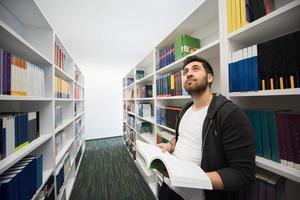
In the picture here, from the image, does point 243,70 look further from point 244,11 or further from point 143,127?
point 143,127

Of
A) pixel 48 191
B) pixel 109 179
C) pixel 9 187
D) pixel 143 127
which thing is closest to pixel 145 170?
pixel 109 179

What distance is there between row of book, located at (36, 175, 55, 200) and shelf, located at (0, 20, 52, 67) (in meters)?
1.15

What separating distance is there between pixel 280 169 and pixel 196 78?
0.70m

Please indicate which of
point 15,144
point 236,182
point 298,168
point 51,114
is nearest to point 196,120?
point 236,182

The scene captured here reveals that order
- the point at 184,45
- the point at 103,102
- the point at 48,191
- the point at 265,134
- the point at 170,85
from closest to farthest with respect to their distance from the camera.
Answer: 1. the point at 265,134
2. the point at 48,191
3. the point at 184,45
4. the point at 170,85
5. the point at 103,102

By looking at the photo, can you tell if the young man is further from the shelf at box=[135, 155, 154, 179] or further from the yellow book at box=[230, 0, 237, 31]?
the shelf at box=[135, 155, 154, 179]

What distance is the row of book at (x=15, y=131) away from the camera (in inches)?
30.9

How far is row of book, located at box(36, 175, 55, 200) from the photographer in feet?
3.83

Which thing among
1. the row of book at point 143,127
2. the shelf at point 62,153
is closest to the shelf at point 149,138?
the row of book at point 143,127

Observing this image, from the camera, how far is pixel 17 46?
3.16 ft

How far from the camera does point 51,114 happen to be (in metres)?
1.37

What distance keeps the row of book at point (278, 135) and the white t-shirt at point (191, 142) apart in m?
0.32

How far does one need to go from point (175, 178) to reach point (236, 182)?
0.34 meters

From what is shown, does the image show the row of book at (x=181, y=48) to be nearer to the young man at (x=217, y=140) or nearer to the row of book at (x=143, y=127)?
the young man at (x=217, y=140)
